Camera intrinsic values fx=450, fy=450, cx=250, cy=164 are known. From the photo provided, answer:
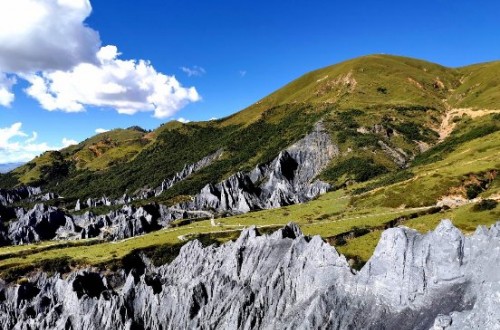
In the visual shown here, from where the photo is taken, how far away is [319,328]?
51688 millimetres

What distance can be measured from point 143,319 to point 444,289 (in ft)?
185

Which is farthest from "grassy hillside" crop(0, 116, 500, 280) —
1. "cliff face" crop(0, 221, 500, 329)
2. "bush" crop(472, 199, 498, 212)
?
"cliff face" crop(0, 221, 500, 329)

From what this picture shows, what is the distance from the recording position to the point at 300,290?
62062mm

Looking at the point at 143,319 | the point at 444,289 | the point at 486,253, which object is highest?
the point at 486,253

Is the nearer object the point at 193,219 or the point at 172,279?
the point at 172,279

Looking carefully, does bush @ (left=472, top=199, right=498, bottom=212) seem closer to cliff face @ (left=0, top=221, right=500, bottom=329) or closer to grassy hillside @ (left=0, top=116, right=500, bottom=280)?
grassy hillside @ (left=0, top=116, right=500, bottom=280)

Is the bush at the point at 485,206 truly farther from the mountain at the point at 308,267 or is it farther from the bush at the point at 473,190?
the bush at the point at 473,190

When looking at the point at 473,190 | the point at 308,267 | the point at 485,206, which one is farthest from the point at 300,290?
the point at 473,190

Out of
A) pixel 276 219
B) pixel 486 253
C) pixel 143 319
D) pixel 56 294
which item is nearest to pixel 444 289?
pixel 486 253

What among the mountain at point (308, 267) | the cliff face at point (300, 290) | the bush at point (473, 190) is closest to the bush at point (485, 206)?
the mountain at point (308, 267)

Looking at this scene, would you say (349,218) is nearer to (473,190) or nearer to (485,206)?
(473,190)

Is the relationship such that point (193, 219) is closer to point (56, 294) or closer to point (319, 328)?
point (56, 294)

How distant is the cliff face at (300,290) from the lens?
4375cm

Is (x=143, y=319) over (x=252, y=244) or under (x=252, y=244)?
under
